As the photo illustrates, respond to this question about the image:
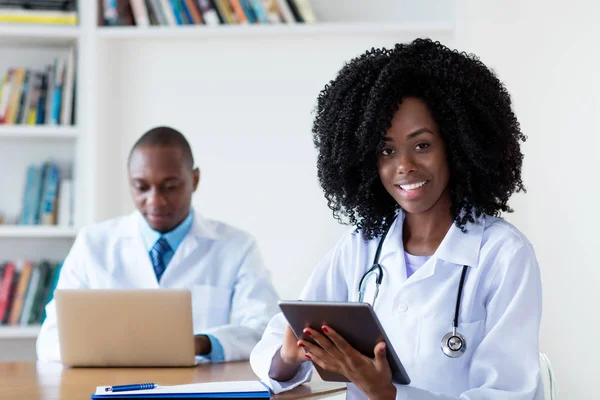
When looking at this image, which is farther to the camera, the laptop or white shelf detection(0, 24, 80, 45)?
white shelf detection(0, 24, 80, 45)

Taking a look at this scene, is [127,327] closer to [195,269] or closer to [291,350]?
[291,350]

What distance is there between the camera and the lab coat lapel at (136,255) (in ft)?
9.88

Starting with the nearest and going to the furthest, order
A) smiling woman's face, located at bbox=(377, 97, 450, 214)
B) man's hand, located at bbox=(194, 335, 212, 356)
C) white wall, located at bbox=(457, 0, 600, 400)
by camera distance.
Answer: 1. smiling woman's face, located at bbox=(377, 97, 450, 214)
2. man's hand, located at bbox=(194, 335, 212, 356)
3. white wall, located at bbox=(457, 0, 600, 400)

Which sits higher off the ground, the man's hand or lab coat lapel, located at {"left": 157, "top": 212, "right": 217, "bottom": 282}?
lab coat lapel, located at {"left": 157, "top": 212, "right": 217, "bottom": 282}

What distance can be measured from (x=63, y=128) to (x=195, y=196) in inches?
27.1

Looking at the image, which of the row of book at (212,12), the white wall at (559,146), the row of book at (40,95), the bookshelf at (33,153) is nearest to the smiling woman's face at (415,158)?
the white wall at (559,146)

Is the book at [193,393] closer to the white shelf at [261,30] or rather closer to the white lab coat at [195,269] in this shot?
the white lab coat at [195,269]

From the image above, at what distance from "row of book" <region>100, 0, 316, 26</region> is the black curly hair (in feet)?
6.85

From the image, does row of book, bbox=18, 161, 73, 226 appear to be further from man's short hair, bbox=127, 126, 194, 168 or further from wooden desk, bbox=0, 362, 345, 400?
wooden desk, bbox=0, 362, 345, 400

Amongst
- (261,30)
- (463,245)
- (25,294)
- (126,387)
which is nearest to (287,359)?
(126,387)

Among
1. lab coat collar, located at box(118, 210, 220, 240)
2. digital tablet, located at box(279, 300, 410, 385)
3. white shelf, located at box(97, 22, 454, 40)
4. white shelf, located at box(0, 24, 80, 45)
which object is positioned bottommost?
digital tablet, located at box(279, 300, 410, 385)

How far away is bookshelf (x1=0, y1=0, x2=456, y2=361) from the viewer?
13.1ft

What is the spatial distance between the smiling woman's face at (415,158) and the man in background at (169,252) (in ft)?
3.96

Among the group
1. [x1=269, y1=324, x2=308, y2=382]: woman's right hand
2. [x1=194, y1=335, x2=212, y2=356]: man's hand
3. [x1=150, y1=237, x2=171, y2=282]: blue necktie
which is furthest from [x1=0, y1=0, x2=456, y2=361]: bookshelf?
[x1=269, y1=324, x2=308, y2=382]: woman's right hand
